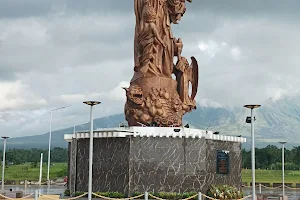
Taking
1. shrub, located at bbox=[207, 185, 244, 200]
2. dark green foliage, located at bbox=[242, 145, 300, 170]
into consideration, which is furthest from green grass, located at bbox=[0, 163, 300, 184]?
shrub, located at bbox=[207, 185, 244, 200]

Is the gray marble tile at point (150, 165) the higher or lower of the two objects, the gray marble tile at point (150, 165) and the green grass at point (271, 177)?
the higher

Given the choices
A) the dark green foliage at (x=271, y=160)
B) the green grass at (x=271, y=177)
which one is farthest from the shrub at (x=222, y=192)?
the dark green foliage at (x=271, y=160)

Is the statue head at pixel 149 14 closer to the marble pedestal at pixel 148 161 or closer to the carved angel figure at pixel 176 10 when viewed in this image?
the carved angel figure at pixel 176 10

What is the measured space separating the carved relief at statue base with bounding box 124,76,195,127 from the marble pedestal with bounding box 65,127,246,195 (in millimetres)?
1217

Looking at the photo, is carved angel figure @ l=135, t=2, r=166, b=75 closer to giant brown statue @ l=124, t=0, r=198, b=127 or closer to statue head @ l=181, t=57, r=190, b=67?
giant brown statue @ l=124, t=0, r=198, b=127

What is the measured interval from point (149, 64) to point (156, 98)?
1.64 metres

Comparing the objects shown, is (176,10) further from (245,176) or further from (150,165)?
(245,176)

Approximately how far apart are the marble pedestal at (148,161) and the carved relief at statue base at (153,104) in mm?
1217

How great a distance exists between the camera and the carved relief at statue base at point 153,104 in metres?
20.5

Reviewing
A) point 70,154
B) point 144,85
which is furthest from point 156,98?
point 70,154

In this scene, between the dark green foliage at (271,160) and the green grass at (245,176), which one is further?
the dark green foliage at (271,160)

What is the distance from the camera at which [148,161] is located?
740 inches

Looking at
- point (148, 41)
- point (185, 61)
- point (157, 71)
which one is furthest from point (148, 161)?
point (185, 61)

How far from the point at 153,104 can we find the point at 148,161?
9.16 feet
